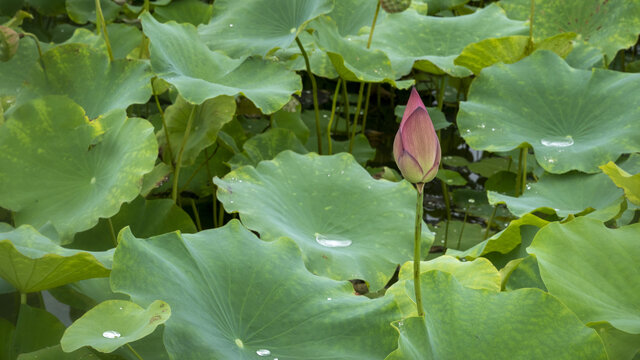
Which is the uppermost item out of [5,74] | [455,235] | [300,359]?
[300,359]

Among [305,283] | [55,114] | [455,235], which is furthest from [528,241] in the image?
[55,114]

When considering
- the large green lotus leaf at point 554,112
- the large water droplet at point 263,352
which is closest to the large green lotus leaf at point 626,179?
the large green lotus leaf at point 554,112

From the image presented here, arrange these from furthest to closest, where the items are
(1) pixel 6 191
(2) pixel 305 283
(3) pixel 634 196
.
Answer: (1) pixel 6 191 < (3) pixel 634 196 < (2) pixel 305 283

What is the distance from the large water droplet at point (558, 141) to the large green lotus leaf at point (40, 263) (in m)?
1.11

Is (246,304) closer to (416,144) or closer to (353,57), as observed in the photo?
(416,144)

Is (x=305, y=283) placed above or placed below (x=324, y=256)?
above

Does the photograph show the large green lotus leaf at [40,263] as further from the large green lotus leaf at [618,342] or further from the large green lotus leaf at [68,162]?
the large green lotus leaf at [618,342]

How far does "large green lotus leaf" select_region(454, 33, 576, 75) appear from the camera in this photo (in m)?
1.98

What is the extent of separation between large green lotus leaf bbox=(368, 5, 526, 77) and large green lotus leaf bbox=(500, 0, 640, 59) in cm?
15

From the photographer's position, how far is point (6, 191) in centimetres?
157

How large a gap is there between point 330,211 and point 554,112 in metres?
0.68

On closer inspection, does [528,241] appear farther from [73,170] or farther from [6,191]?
[6,191]

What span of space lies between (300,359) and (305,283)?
15 cm

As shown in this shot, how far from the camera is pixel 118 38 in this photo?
7.72 feet
